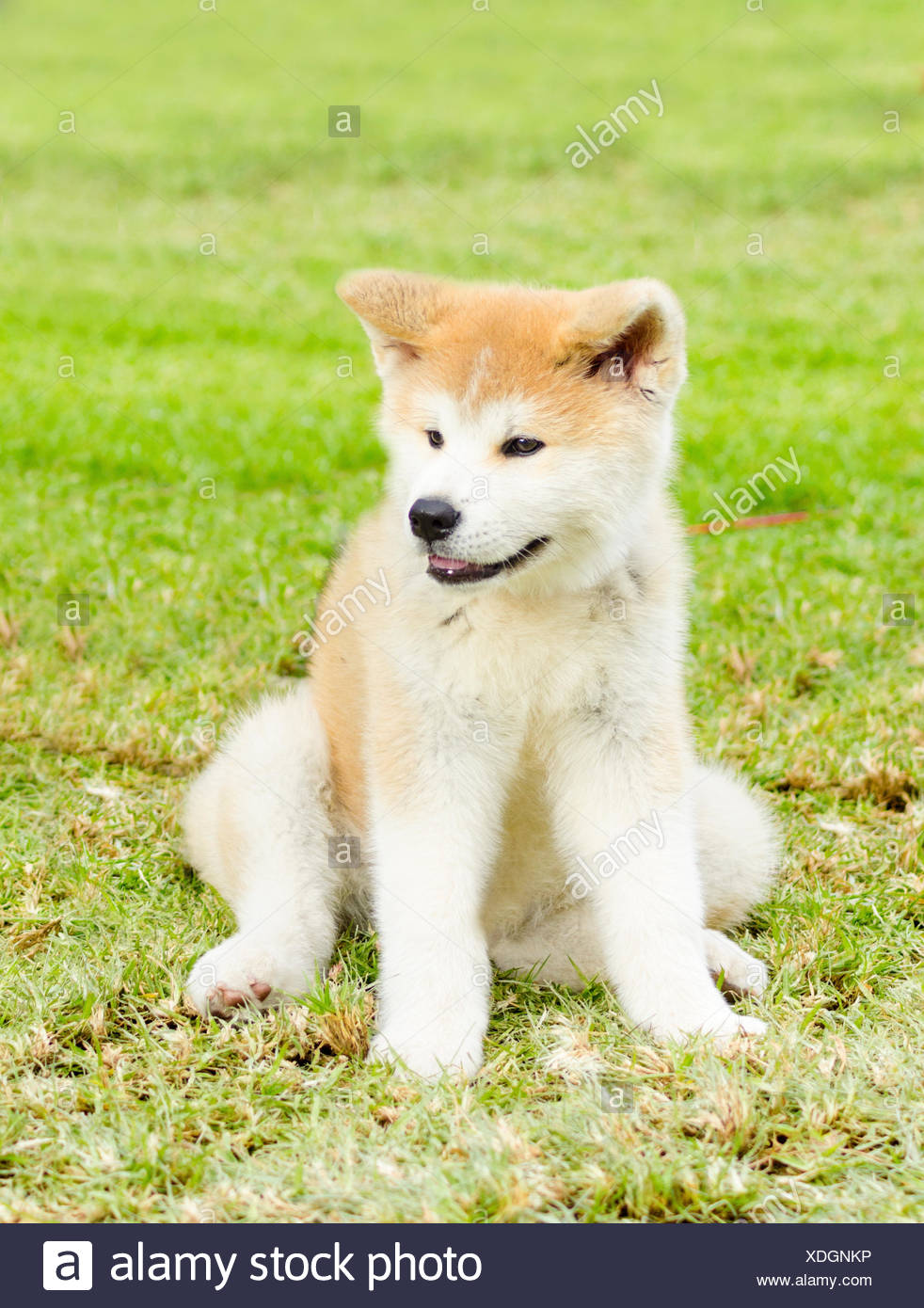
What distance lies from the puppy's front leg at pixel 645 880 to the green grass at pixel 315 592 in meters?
0.13

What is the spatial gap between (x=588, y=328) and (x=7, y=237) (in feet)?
42.2

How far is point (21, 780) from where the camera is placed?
4.86 metres

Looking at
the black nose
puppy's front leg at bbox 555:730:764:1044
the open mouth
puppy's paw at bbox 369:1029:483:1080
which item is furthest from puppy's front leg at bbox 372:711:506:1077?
the black nose

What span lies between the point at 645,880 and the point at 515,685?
1.92ft

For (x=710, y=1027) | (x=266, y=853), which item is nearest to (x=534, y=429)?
(x=266, y=853)

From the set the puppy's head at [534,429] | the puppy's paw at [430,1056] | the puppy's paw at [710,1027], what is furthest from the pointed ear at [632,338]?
the puppy's paw at [430,1056]

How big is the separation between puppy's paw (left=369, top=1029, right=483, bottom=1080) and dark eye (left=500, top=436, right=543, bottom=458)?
4.71 ft

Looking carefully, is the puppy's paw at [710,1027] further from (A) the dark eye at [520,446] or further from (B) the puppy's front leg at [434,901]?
(A) the dark eye at [520,446]

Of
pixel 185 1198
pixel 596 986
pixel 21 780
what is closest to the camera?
pixel 185 1198

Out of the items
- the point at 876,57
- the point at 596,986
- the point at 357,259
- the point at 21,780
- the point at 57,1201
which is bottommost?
the point at 57,1201

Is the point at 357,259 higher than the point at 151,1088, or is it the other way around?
the point at 357,259

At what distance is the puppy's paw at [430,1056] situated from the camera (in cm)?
321

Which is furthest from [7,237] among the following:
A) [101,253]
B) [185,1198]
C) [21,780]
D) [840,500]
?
[185,1198]

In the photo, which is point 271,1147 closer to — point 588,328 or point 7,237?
point 588,328
